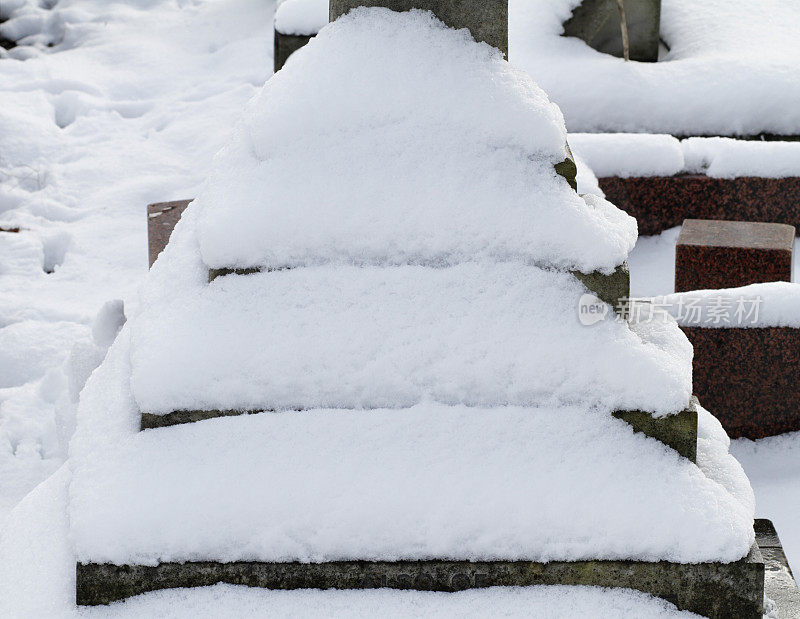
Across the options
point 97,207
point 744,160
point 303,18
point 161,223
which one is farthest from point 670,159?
point 97,207

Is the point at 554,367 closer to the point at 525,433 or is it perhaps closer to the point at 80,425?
the point at 525,433

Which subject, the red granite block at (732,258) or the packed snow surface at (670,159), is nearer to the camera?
the red granite block at (732,258)

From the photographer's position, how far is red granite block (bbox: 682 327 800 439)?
3684mm

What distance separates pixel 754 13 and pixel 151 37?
4.31 meters

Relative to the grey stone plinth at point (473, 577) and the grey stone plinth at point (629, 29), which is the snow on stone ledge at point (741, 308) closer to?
the grey stone plinth at point (473, 577)

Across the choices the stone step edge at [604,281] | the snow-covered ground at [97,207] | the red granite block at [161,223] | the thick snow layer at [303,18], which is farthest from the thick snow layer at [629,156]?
the stone step edge at [604,281]

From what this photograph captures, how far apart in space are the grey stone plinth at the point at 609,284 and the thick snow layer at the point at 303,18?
4302mm

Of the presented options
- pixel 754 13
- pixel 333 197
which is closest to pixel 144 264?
pixel 333 197

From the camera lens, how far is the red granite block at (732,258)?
4.16m

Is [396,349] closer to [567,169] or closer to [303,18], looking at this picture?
[567,169]

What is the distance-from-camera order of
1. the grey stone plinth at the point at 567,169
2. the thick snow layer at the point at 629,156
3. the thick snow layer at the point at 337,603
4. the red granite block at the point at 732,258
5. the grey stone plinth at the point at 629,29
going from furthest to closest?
1. the grey stone plinth at the point at 629,29
2. the thick snow layer at the point at 629,156
3. the red granite block at the point at 732,258
4. the grey stone plinth at the point at 567,169
5. the thick snow layer at the point at 337,603

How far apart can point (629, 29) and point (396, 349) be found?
14.7 feet

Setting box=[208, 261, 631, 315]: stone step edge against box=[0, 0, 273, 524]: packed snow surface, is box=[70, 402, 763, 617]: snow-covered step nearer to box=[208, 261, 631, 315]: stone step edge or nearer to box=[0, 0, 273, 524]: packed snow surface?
box=[208, 261, 631, 315]: stone step edge

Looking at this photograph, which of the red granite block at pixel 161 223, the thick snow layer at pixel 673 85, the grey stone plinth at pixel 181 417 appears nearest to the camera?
the grey stone plinth at pixel 181 417
